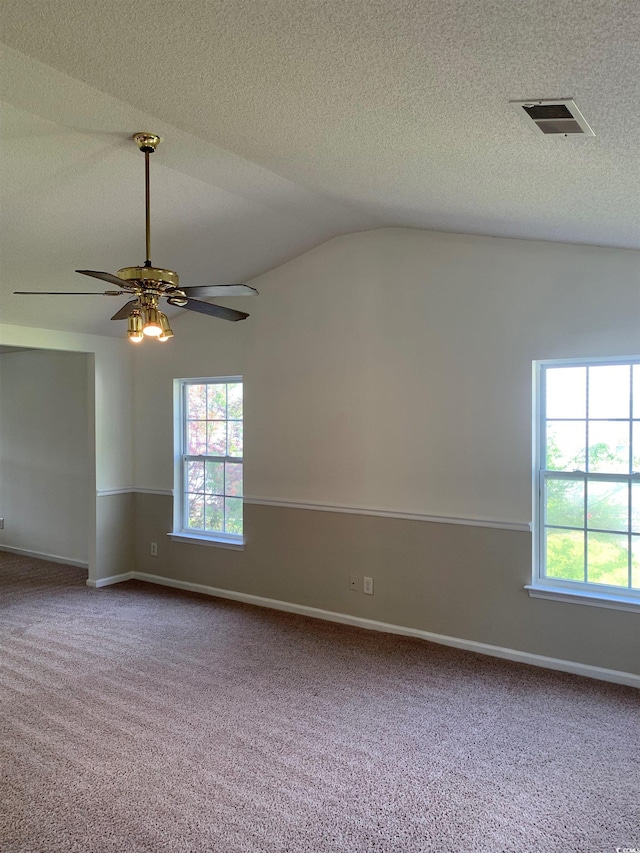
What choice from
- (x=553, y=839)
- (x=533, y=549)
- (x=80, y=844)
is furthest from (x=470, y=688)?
(x=80, y=844)

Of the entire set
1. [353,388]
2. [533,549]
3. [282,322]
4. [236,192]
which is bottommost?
[533,549]

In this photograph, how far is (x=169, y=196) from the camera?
3.51m

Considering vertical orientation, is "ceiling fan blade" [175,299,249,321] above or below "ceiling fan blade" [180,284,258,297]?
below

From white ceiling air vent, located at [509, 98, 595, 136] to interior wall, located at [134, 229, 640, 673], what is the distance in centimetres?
187

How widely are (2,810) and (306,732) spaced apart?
4.36 ft

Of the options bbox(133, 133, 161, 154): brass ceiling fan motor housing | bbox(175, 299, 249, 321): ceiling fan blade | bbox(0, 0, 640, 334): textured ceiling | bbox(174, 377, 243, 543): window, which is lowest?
bbox(174, 377, 243, 543): window

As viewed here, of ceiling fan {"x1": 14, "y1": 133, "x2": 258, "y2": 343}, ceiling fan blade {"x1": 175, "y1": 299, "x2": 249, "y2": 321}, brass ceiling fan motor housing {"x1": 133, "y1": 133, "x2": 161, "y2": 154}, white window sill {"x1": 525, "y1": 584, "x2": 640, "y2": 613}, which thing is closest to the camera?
ceiling fan {"x1": 14, "y1": 133, "x2": 258, "y2": 343}

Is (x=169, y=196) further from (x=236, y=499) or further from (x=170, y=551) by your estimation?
(x=170, y=551)

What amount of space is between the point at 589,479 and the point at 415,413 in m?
1.18

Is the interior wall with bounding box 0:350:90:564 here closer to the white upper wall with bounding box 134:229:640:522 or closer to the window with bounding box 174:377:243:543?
the window with bounding box 174:377:243:543

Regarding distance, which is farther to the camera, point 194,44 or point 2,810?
point 2,810

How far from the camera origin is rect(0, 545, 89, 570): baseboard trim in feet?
20.9

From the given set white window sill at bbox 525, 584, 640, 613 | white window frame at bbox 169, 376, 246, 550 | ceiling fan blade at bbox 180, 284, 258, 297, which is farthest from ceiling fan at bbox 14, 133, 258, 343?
white window frame at bbox 169, 376, 246, 550

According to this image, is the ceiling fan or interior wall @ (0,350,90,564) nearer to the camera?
the ceiling fan
